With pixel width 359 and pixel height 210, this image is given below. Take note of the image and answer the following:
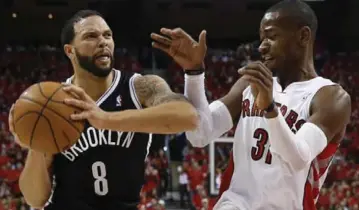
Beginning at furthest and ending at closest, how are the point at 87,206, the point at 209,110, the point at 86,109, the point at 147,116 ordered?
the point at 209,110 → the point at 87,206 → the point at 147,116 → the point at 86,109

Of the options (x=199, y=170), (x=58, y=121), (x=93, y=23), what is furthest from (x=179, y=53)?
(x=199, y=170)

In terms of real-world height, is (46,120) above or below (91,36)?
below

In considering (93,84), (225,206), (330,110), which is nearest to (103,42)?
(93,84)

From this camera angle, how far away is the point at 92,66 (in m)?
3.38

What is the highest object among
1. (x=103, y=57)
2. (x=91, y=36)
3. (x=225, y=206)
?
(x=91, y=36)

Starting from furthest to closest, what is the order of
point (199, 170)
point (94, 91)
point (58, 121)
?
1. point (199, 170)
2. point (94, 91)
3. point (58, 121)

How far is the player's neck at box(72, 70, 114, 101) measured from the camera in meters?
3.48

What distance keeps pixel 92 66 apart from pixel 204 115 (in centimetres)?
69

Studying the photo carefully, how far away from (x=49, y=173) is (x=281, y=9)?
1557mm

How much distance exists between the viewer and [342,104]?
10.9ft

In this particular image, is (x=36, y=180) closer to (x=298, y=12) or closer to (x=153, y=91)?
A: (x=153, y=91)

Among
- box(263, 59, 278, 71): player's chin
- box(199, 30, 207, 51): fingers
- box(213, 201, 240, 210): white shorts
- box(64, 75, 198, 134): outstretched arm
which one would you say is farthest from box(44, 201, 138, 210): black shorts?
box(263, 59, 278, 71): player's chin

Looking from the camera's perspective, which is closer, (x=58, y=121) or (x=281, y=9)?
(x=58, y=121)

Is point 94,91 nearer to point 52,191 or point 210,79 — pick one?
point 52,191
